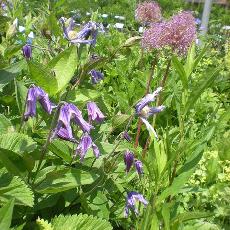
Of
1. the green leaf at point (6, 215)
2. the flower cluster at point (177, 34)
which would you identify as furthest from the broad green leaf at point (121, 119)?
the flower cluster at point (177, 34)

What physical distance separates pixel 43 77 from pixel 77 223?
386mm

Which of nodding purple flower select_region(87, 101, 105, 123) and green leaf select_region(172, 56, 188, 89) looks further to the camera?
green leaf select_region(172, 56, 188, 89)

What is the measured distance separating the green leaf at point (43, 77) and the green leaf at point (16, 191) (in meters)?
0.26

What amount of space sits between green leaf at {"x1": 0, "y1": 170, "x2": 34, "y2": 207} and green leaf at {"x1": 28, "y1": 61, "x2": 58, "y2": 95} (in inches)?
10.1

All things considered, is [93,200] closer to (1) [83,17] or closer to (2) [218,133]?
(2) [218,133]

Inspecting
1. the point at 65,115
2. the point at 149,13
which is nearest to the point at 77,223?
the point at 65,115

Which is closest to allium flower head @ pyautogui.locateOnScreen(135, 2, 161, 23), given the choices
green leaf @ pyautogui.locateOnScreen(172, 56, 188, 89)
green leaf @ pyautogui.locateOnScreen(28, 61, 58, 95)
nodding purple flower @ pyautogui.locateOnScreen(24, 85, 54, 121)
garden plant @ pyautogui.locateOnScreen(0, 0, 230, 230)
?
garden plant @ pyautogui.locateOnScreen(0, 0, 230, 230)

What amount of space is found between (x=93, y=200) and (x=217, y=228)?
19.6 inches

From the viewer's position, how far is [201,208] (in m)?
1.99

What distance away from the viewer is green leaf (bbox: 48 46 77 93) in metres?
1.27

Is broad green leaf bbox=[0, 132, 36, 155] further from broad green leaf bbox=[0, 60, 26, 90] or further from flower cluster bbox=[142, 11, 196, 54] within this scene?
flower cluster bbox=[142, 11, 196, 54]

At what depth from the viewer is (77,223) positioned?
3.82 feet

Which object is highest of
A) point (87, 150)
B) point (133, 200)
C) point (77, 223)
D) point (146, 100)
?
point (146, 100)

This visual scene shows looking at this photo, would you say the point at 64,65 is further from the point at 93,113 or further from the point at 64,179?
the point at 64,179
